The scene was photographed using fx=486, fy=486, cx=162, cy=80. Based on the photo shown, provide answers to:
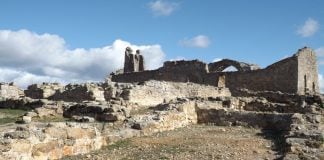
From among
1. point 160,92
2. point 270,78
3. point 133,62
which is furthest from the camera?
point 133,62

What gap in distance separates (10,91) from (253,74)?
1632 cm

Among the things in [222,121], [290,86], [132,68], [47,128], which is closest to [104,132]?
[47,128]

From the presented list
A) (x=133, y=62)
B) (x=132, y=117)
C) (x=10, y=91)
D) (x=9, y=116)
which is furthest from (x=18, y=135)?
(x=133, y=62)

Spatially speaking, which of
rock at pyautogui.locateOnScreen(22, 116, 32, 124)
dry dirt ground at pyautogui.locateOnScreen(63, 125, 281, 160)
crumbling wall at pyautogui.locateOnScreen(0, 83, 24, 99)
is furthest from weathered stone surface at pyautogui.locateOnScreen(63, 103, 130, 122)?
crumbling wall at pyautogui.locateOnScreen(0, 83, 24, 99)

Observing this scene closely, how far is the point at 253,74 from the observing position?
33.7m

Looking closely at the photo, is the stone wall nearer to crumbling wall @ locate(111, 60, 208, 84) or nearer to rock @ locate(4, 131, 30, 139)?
crumbling wall @ locate(111, 60, 208, 84)

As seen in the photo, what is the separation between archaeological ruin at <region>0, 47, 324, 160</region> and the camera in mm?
11375

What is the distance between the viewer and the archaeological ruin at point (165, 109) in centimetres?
1138

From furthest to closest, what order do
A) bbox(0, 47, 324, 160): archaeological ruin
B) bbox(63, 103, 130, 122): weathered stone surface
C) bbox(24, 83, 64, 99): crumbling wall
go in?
1. bbox(24, 83, 64, 99): crumbling wall
2. bbox(63, 103, 130, 122): weathered stone surface
3. bbox(0, 47, 324, 160): archaeological ruin

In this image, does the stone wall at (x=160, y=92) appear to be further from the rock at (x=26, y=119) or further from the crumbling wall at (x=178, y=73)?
the rock at (x=26, y=119)

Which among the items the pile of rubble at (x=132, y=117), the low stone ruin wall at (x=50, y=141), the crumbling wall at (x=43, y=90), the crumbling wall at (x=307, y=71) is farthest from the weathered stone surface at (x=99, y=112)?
the crumbling wall at (x=307, y=71)

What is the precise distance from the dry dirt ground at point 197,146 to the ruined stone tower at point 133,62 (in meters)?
31.0

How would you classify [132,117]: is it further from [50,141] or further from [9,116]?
[9,116]

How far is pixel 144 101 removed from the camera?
83.4ft
